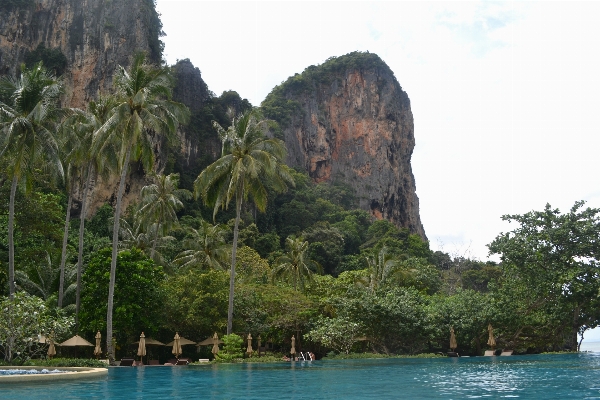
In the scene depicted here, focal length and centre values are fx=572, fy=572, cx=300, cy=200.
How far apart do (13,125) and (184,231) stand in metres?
29.0

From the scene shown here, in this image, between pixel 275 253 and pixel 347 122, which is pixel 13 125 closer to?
pixel 275 253

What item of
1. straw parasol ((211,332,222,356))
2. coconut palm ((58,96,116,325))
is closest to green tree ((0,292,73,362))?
coconut palm ((58,96,116,325))

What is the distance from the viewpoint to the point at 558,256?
28625 millimetres

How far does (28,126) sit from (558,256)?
25261 mm

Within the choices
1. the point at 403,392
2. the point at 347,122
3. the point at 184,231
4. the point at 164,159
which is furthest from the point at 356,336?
the point at 347,122

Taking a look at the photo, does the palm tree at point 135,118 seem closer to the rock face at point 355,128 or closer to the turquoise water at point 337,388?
the turquoise water at point 337,388

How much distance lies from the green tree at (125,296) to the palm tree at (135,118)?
1785 mm

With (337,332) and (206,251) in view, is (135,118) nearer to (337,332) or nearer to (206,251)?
(337,332)

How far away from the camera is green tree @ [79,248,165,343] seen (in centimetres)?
2692

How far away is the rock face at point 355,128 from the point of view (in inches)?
4313

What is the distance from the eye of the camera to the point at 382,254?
40.1 meters

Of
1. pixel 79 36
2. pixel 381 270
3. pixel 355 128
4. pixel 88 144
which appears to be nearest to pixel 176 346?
pixel 88 144

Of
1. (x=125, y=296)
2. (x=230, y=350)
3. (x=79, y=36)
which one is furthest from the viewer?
(x=79, y=36)

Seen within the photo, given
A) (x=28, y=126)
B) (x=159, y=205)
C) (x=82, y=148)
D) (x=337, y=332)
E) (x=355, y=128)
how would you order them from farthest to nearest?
(x=355, y=128) → (x=159, y=205) → (x=337, y=332) → (x=82, y=148) → (x=28, y=126)
